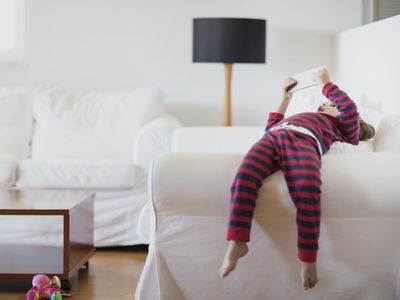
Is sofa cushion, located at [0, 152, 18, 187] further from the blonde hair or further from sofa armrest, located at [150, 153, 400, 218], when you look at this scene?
the blonde hair

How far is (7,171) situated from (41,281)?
3.55 ft

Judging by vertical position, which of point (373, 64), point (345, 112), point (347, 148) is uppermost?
point (373, 64)

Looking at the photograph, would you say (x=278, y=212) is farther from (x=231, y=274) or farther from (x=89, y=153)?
(x=89, y=153)

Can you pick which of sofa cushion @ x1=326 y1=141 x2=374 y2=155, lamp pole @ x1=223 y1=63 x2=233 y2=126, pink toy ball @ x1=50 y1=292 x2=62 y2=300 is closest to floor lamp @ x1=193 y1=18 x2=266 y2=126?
lamp pole @ x1=223 y1=63 x2=233 y2=126

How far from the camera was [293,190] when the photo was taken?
2178mm

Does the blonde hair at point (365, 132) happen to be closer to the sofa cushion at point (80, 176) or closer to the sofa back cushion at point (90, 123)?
the sofa cushion at point (80, 176)

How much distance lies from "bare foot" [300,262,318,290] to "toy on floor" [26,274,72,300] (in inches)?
39.5

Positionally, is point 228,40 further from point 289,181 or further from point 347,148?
point 289,181

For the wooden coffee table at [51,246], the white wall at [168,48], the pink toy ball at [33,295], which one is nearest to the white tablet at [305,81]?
the wooden coffee table at [51,246]

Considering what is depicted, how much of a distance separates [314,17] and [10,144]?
2183mm

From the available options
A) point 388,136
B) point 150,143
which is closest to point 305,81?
point 388,136

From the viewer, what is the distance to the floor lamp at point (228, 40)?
4.18 metres

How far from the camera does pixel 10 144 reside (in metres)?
4.20

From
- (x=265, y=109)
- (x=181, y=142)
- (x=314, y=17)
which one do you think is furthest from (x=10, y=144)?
(x=314, y=17)
